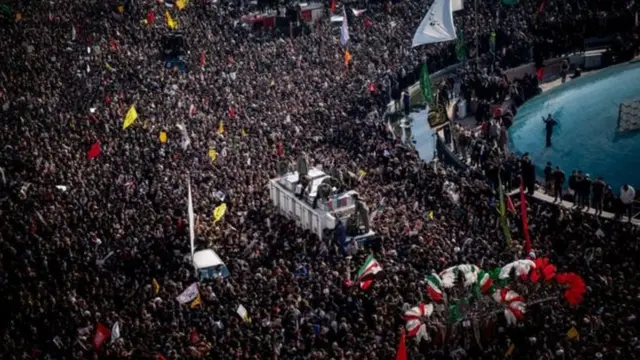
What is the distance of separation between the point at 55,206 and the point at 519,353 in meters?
17.7

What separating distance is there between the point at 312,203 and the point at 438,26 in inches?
589

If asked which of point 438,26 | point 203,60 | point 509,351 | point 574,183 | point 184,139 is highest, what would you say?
point 438,26

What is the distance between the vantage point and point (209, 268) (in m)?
31.0

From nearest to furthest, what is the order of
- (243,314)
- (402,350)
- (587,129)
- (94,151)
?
(402,350), (243,314), (94,151), (587,129)

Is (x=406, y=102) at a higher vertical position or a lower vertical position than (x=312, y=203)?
lower

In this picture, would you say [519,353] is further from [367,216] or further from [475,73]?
[475,73]

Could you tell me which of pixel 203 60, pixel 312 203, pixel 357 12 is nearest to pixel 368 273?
pixel 312 203

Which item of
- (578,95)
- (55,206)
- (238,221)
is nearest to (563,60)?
(578,95)

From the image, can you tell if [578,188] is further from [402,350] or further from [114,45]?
[114,45]

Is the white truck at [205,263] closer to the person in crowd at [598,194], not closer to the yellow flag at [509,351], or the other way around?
the yellow flag at [509,351]

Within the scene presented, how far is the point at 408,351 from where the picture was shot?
82.0 ft

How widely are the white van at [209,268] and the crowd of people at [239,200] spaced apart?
0.94 ft

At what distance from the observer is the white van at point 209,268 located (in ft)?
101

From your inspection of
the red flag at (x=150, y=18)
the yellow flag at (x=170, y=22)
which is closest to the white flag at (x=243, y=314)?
the yellow flag at (x=170, y=22)
